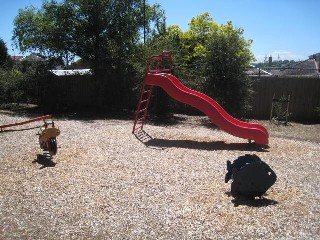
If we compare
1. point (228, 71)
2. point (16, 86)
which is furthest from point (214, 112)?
point (16, 86)

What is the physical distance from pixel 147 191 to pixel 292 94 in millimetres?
11192

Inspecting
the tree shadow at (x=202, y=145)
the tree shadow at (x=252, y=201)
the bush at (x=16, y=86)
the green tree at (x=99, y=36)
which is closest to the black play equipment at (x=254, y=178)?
the tree shadow at (x=252, y=201)

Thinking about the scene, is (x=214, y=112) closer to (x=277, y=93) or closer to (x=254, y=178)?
(x=254, y=178)

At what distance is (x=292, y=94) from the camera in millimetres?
15055

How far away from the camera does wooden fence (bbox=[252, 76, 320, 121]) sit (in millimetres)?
14766

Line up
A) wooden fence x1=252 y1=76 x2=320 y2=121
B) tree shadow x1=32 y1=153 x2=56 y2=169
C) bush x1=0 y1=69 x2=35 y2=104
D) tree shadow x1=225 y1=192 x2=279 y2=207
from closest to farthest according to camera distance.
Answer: tree shadow x1=225 y1=192 x2=279 y2=207, tree shadow x1=32 y1=153 x2=56 y2=169, wooden fence x1=252 y1=76 x2=320 y2=121, bush x1=0 y1=69 x2=35 y2=104

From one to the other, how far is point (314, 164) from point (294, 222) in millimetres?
3487

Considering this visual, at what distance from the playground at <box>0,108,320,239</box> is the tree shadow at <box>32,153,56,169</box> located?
0.02 m

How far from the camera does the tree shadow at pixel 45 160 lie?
23.9ft

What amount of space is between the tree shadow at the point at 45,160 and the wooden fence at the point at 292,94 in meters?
9.79

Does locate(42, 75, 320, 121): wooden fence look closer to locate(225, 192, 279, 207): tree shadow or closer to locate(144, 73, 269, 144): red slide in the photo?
locate(144, 73, 269, 144): red slide

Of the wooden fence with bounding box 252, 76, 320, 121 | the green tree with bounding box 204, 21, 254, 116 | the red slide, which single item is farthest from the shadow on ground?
the wooden fence with bounding box 252, 76, 320, 121

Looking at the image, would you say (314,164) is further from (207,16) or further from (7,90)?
(207,16)

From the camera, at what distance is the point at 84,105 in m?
18.6
